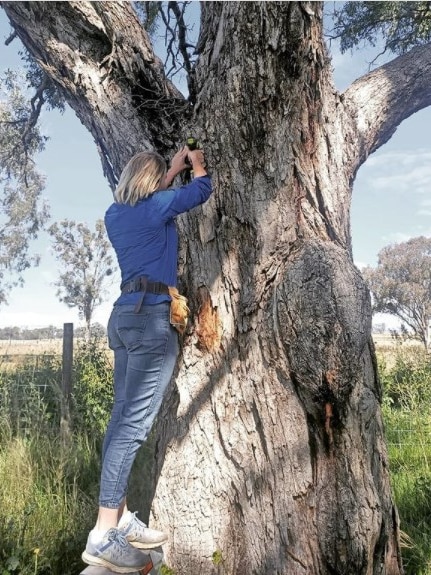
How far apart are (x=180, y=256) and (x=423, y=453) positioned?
339 centimetres

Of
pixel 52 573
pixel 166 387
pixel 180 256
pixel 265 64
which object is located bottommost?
pixel 52 573

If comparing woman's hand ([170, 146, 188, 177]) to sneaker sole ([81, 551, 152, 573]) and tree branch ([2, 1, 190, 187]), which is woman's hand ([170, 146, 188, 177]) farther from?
sneaker sole ([81, 551, 152, 573])

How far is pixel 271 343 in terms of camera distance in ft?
9.68

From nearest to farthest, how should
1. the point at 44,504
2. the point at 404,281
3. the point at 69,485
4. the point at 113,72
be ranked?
the point at 113,72
the point at 44,504
the point at 69,485
the point at 404,281

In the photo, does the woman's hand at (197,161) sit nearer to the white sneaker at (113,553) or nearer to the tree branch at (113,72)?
the tree branch at (113,72)

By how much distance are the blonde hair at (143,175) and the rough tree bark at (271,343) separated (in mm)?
286

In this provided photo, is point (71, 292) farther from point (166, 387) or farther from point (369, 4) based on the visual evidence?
point (166, 387)

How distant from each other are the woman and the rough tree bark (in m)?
0.18

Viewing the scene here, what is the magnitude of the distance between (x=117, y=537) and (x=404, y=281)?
4657 cm

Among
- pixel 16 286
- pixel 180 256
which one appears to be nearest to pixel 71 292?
pixel 16 286

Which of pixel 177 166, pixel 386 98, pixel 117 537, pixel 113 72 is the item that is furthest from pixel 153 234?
pixel 386 98

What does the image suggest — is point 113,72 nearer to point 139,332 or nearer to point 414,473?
point 139,332

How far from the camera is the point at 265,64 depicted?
10.3ft

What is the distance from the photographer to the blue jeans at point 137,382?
9.88 feet
